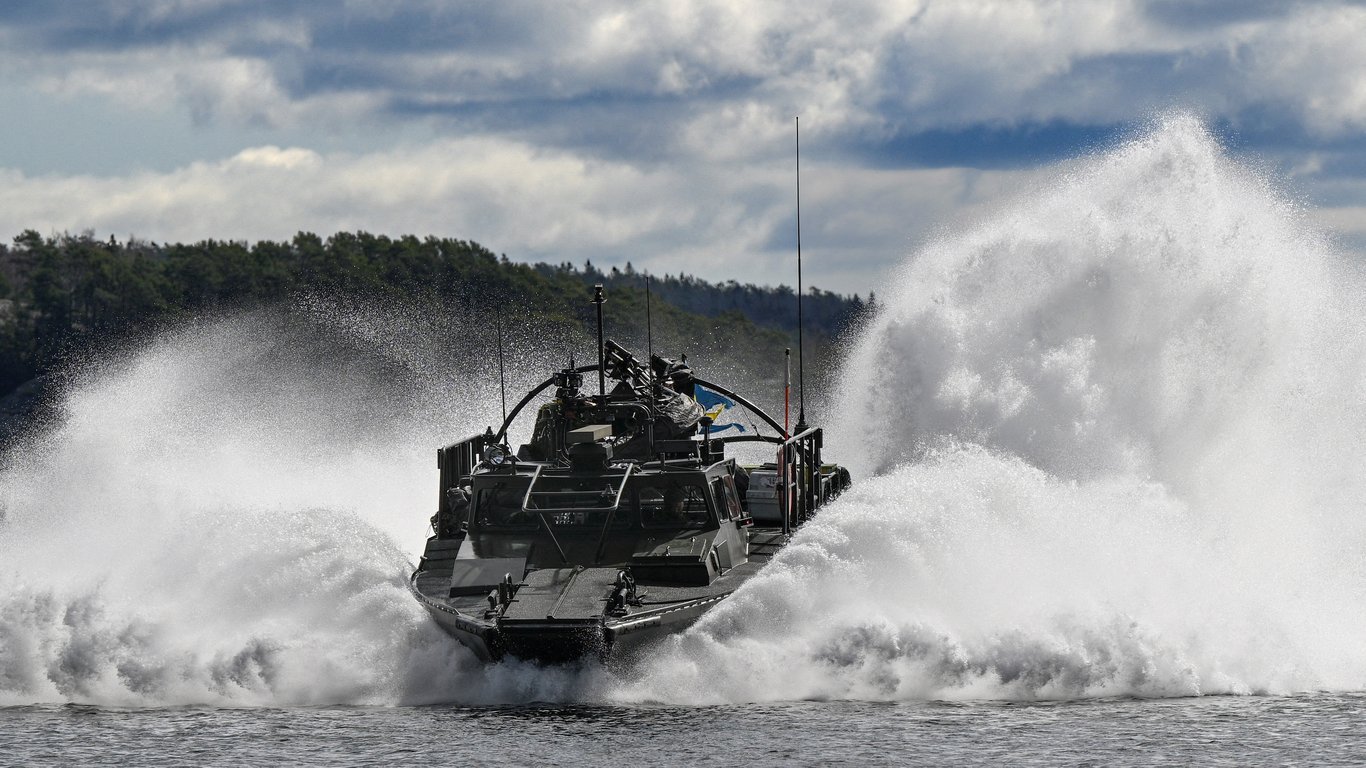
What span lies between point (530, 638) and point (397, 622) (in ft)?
12.0

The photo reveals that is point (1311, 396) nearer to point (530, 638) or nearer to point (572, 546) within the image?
point (572, 546)

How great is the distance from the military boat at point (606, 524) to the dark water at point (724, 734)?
3.99 ft

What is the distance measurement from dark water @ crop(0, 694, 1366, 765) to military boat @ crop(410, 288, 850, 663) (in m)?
1.22

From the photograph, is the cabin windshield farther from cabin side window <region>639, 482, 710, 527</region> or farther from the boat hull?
the boat hull

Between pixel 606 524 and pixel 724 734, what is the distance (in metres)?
5.15

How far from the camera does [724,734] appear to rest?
24000 mm

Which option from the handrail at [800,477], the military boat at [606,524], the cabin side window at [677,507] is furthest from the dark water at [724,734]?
the handrail at [800,477]

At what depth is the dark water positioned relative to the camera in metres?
23.0

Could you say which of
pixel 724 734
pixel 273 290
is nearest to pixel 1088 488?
pixel 724 734

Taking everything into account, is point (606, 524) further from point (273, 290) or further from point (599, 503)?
point (273, 290)

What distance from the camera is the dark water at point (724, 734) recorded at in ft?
75.5

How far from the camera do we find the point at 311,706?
87.0 feet

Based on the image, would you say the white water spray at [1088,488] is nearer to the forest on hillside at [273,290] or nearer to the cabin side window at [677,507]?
the cabin side window at [677,507]

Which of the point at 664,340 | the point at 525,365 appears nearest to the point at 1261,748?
the point at 525,365
